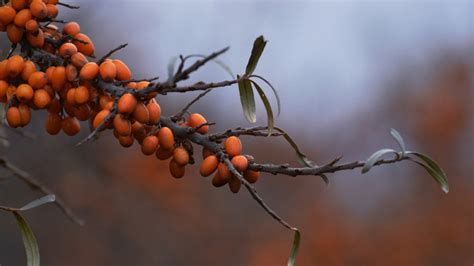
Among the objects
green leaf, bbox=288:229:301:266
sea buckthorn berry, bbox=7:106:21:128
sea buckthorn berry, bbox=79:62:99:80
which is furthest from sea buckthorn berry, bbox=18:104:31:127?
green leaf, bbox=288:229:301:266

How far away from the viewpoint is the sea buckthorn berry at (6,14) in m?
0.96

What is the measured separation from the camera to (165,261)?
15.7 ft

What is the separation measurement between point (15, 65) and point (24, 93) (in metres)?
0.05

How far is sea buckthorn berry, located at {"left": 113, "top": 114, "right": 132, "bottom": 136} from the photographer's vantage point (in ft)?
2.86

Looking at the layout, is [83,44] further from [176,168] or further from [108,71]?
[176,168]

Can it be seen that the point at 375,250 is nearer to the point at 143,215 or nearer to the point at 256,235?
the point at 256,235

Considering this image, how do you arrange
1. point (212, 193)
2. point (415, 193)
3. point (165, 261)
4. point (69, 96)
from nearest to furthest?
1. point (69, 96)
2. point (165, 261)
3. point (212, 193)
4. point (415, 193)

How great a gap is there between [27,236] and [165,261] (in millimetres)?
3908

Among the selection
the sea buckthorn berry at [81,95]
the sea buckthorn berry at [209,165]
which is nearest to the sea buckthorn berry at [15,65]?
the sea buckthorn berry at [81,95]

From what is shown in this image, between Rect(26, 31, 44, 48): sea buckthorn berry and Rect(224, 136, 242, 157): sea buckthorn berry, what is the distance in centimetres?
35

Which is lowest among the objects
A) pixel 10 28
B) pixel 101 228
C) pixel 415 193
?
pixel 415 193

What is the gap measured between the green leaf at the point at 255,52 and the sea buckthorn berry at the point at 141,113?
0.55ft

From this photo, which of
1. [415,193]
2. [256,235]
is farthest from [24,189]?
[415,193]

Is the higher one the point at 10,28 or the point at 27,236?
the point at 10,28
